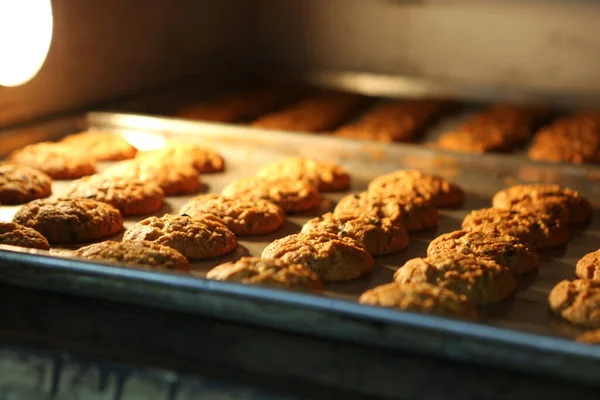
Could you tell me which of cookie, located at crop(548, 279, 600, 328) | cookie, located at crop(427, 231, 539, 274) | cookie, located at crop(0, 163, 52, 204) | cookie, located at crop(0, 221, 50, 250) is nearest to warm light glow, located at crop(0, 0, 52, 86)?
cookie, located at crop(0, 163, 52, 204)

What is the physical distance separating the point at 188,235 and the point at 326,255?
1.40 ft

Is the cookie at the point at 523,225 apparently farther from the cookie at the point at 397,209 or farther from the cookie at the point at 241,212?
the cookie at the point at 241,212

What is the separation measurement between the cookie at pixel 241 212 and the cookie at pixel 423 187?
0.44 metres

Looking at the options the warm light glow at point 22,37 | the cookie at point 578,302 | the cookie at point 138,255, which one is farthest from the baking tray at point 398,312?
the warm light glow at point 22,37

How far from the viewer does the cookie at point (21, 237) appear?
2334 millimetres

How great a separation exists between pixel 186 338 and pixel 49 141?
2.14 meters

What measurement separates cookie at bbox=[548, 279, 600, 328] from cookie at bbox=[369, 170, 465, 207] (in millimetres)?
907

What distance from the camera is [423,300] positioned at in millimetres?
1895

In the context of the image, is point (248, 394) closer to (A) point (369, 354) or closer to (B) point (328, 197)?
(A) point (369, 354)

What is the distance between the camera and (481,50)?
4914 millimetres

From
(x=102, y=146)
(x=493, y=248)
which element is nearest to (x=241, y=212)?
(x=493, y=248)

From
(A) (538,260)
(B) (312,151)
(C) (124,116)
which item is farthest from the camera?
(C) (124,116)

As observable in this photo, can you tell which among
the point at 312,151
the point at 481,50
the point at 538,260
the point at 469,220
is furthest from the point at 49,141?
the point at 481,50

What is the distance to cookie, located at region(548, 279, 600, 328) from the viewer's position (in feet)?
6.41
